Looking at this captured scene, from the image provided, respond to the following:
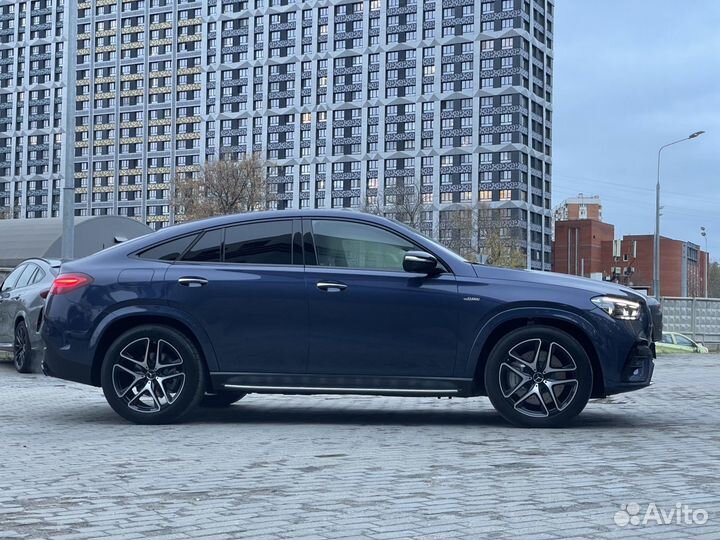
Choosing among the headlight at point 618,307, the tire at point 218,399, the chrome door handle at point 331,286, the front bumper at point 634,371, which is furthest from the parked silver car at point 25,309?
the front bumper at point 634,371

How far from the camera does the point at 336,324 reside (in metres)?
7.48

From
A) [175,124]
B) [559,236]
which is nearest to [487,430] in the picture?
[559,236]

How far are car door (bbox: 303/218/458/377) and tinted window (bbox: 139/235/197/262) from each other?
104 cm

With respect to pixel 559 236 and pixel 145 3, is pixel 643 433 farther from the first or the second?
pixel 145 3

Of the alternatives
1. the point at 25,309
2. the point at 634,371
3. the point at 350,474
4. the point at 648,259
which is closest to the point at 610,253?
the point at 648,259

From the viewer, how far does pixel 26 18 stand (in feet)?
498

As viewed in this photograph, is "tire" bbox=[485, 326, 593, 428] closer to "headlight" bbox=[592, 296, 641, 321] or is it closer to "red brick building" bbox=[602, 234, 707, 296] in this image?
"headlight" bbox=[592, 296, 641, 321]

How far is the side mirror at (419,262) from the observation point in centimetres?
737

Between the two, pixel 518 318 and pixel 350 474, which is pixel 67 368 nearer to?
pixel 350 474

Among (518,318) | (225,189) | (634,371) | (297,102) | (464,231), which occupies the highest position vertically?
(297,102)

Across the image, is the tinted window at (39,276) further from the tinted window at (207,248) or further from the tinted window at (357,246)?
the tinted window at (357,246)

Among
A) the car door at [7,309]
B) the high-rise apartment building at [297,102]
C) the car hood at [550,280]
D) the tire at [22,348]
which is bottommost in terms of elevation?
the tire at [22,348]

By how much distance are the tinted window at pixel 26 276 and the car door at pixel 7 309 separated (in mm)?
77

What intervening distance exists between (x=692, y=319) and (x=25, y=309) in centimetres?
1956
